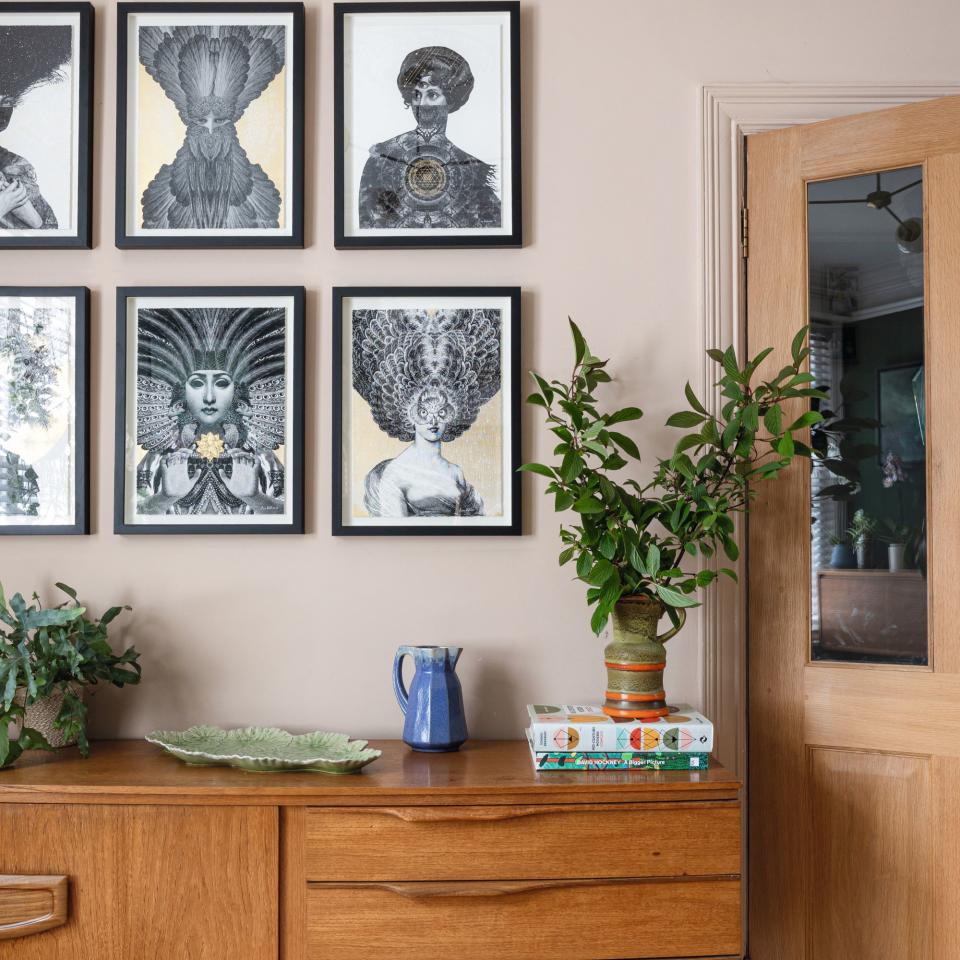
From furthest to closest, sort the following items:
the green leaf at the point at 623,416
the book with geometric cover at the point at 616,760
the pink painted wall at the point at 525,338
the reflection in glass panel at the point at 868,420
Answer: the pink painted wall at the point at 525,338 → the reflection in glass panel at the point at 868,420 → the green leaf at the point at 623,416 → the book with geometric cover at the point at 616,760

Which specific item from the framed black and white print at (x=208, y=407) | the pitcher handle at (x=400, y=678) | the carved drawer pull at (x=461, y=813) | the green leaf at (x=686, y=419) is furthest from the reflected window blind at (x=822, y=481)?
the framed black and white print at (x=208, y=407)

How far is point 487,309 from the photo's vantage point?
6.70 ft

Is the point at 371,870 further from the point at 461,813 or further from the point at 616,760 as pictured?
the point at 616,760

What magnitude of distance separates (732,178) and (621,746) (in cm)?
137

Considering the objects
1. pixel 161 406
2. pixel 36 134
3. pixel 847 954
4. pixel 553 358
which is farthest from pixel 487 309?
pixel 847 954

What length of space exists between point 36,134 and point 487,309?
120cm

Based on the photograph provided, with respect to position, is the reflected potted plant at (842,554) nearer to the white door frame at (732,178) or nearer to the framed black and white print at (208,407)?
the white door frame at (732,178)

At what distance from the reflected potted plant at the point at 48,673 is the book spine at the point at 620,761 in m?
0.98

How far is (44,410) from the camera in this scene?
80.7 inches

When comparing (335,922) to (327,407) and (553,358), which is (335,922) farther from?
(553,358)

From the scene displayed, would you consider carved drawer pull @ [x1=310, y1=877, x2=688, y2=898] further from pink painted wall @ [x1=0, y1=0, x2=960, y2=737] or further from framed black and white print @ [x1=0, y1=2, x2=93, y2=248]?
framed black and white print @ [x1=0, y1=2, x2=93, y2=248]

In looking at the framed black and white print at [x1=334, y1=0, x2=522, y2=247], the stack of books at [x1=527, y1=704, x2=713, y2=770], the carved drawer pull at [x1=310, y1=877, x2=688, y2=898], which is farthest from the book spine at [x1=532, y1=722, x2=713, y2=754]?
the framed black and white print at [x1=334, y1=0, x2=522, y2=247]

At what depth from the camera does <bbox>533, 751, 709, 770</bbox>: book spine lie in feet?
5.38

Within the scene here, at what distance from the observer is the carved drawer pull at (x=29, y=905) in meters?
1.54
